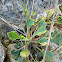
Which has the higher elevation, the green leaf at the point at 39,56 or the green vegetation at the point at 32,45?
the green vegetation at the point at 32,45

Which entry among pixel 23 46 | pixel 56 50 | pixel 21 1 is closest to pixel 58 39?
pixel 56 50

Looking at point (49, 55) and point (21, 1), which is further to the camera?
point (21, 1)

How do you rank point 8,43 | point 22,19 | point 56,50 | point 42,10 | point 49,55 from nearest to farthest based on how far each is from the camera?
point 49,55 < point 56,50 < point 8,43 < point 22,19 < point 42,10

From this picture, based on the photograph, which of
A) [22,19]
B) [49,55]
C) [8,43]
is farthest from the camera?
[22,19]

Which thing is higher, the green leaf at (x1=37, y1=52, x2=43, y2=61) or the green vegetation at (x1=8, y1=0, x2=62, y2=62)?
the green vegetation at (x1=8, y1=0, x2=62, y2=62)

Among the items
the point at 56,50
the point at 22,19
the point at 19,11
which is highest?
→ the point at 19,11

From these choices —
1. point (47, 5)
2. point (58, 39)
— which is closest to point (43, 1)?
point (47, 5)

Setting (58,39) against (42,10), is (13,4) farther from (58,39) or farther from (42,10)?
(58,39)

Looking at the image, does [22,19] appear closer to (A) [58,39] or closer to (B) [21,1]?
(B) [21,1]

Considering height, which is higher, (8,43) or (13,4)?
(13,4)
